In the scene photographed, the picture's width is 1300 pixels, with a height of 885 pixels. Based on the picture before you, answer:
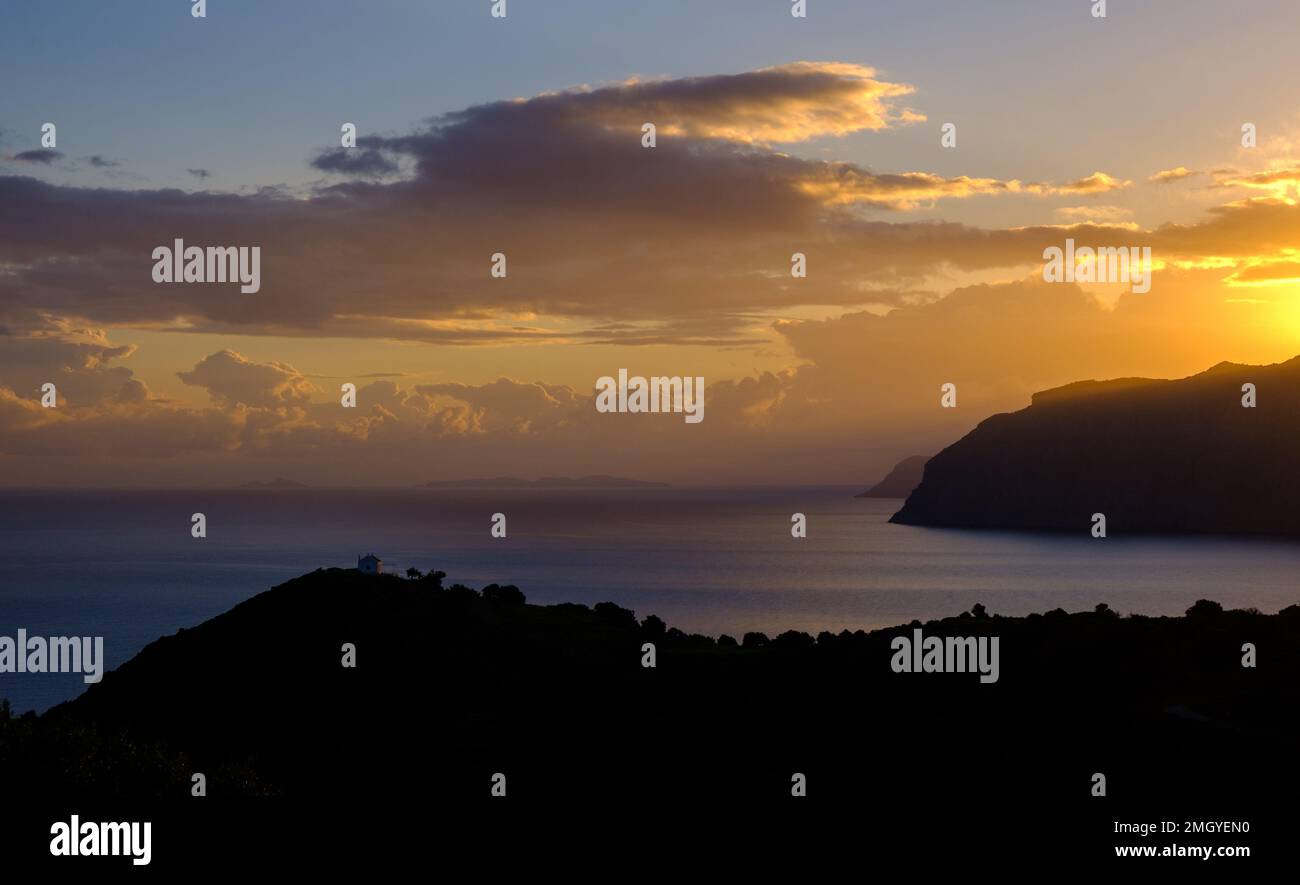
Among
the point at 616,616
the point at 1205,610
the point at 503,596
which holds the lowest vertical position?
the point at 616,616

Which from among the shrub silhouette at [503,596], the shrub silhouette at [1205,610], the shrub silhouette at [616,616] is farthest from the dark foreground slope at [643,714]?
the shrub silhouette at [1205,610]

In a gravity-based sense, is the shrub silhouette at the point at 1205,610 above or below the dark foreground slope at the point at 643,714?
above

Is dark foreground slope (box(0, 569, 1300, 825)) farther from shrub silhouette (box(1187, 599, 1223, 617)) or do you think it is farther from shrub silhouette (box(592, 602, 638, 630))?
shrub silhouette (box(1187, 599, 1223, 617))

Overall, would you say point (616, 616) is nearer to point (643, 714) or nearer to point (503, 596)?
point (503, 596)

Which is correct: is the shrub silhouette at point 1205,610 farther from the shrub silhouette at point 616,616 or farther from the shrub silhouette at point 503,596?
the shrub silhouette at point 503,596

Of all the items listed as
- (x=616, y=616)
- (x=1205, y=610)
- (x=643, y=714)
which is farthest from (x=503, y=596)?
(x=1205, y=610)

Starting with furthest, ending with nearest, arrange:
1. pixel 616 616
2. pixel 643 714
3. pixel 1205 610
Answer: pixel 616 616 → pixel 1205 610 → pixel 643 714
